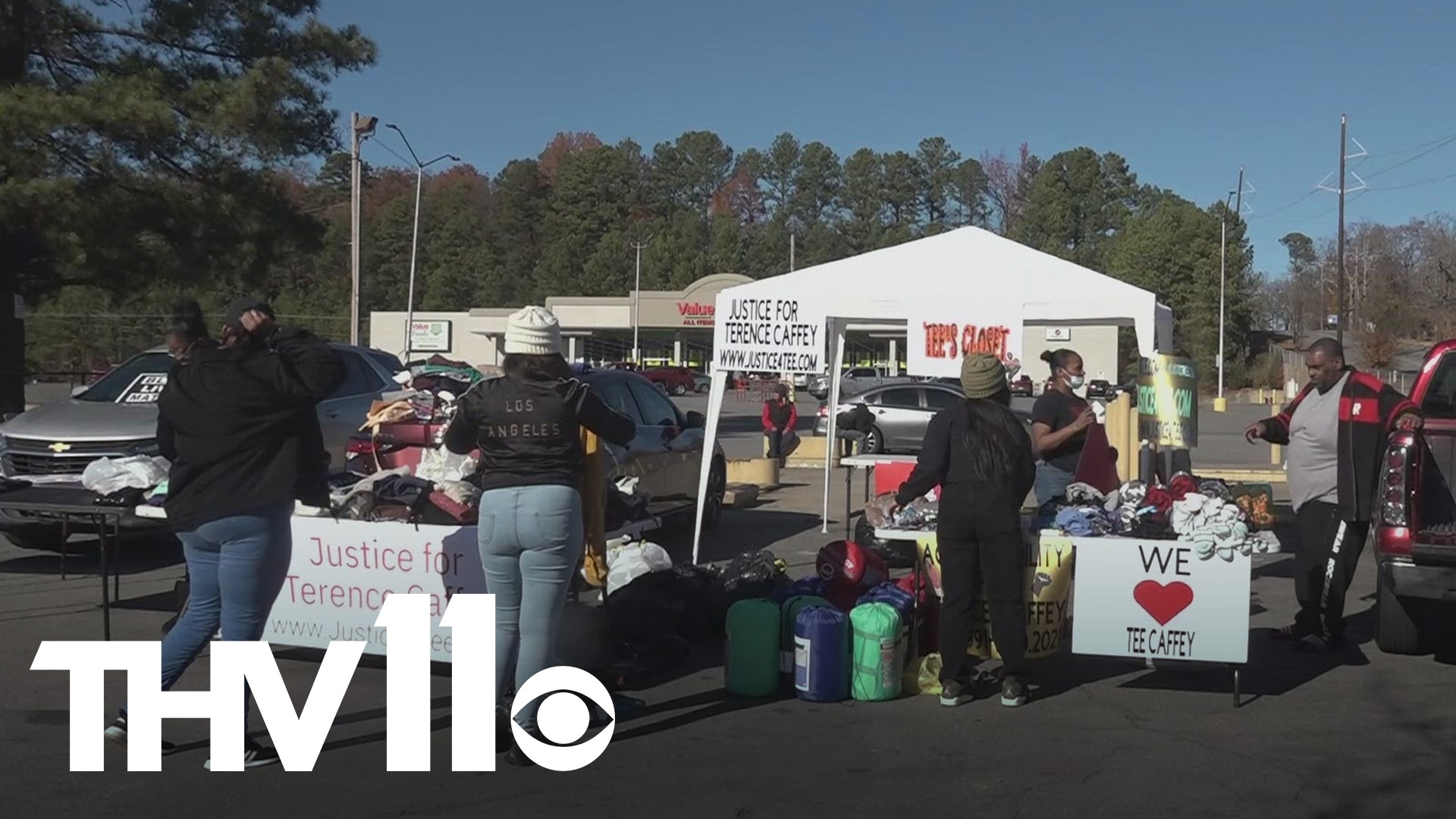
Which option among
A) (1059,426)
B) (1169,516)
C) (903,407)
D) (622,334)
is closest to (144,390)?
(1059,426)

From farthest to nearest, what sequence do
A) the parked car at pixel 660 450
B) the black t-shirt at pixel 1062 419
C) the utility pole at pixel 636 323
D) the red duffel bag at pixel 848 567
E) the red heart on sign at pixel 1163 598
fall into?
the utility pole at pixel 636 323 < the parked car at pixel 660 450 < the black t-shirt at pixel 1062 419 < the red duffel bag at pixel 848 567 < the red heart on sign at pixel 1163 598

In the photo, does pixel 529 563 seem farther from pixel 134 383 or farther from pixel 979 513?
pixel 134 383

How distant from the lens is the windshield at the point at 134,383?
11953 mm

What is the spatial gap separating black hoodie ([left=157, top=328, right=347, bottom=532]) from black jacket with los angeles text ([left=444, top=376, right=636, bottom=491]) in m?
0.57

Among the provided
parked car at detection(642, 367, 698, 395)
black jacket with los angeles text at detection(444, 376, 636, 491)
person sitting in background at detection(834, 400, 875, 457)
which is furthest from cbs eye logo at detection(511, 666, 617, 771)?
parked car at detection(642, 367, 698, 395)

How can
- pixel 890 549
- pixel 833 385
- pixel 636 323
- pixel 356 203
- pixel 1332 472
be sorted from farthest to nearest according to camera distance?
pixel 636 323 → pixel 356 203 → pixel 833 385 → pixel 890 549 → pixel 1332 472

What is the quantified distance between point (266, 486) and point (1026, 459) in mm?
3487

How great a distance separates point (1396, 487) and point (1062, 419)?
7.34ft

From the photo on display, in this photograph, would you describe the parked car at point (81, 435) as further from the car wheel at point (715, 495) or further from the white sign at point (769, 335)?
the car wheel at point (715, 495)

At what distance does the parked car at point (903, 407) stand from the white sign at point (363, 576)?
19591 mm

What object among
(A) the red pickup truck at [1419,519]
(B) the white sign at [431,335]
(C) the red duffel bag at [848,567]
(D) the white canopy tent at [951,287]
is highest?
(B) the white sign at [431,335]

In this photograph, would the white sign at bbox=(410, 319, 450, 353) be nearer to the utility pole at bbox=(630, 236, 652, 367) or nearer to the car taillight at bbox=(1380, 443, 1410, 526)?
the utility pole at bbox=(630, 236, 652, 367)

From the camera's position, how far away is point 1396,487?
286 inches

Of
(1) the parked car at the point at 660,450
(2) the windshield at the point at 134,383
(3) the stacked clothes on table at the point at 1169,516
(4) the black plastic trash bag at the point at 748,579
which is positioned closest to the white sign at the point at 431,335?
(2) the windshield at the point at 134,383
